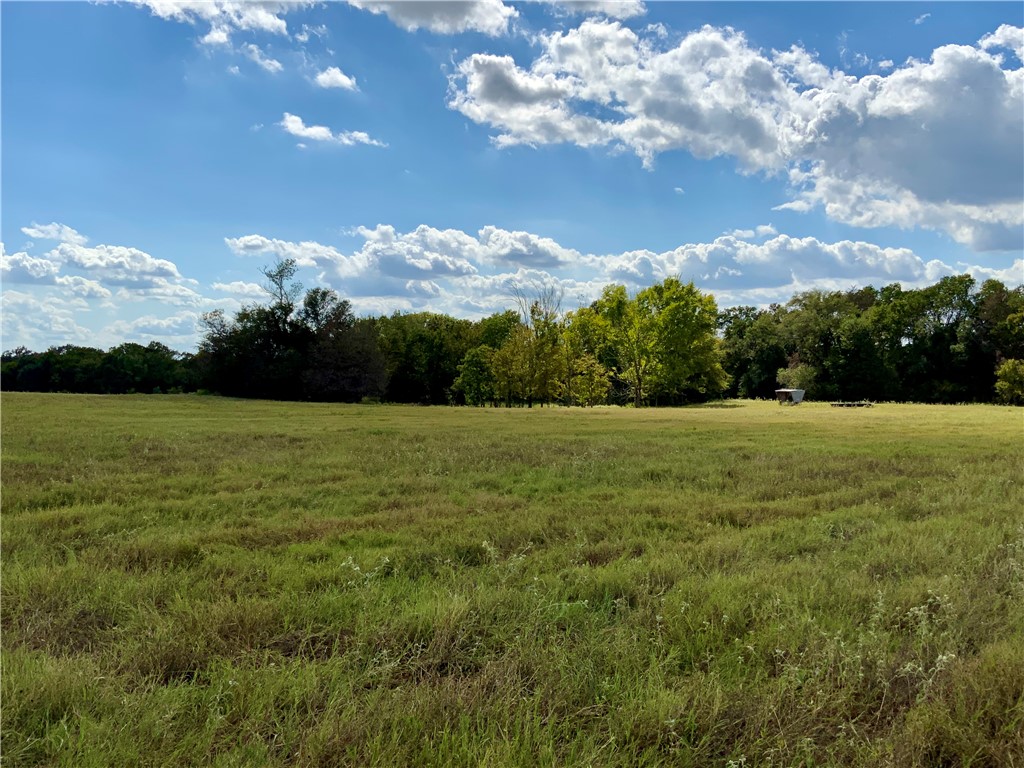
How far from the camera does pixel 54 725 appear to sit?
3027 mm

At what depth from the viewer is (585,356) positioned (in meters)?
73.6

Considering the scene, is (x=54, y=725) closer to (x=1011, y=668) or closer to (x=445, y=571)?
(x=445, y=571)

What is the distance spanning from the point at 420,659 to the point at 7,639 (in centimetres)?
292

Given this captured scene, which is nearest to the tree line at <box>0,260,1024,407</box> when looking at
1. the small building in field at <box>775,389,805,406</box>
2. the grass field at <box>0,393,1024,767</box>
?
the small building in field at <box>775,389,805,406</box>

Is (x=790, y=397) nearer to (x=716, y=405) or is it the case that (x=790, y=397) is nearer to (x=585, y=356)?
(x=716, y=405)

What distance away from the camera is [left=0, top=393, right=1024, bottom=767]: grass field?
3.04 m

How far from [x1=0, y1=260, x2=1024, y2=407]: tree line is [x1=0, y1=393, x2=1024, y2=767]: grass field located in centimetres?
5070

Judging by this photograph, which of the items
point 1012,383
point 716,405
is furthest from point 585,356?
point 1012,383

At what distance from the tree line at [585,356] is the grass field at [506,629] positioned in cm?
5070

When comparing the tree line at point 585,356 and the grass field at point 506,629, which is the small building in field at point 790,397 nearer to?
the tree line at point 585,356

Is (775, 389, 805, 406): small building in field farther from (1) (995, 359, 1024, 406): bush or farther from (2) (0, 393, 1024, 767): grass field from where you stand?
(2) (0, 393, 1024, 767): grass field

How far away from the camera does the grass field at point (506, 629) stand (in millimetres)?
3037

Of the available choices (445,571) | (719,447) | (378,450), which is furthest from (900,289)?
(445,571)

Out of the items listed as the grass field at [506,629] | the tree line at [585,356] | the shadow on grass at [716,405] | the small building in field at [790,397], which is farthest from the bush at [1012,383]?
the grass field at [506,629]
